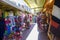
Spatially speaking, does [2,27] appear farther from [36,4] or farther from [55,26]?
[36,4]

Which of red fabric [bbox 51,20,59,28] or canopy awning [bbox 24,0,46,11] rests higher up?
canopy awning [bbox 24,0,46,11]

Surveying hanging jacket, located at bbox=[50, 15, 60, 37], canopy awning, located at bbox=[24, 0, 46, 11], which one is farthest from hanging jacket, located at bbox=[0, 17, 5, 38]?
canopy awning, located at bbox=[24, 0, 46, 11]

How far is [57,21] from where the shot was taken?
0.57 metres

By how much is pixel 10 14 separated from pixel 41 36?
524mm

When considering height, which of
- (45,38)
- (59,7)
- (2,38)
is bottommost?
(45,38)

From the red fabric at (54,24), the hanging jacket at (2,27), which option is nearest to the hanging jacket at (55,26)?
the red fabric at (54,24)

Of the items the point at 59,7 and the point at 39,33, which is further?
the point at 39,33

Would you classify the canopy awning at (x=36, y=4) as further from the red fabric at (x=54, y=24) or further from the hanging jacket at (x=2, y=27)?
the hanging jacket at (x=2, y=27)

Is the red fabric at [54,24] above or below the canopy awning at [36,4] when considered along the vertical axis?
below

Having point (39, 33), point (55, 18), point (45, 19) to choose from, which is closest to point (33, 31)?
point (39, 33)

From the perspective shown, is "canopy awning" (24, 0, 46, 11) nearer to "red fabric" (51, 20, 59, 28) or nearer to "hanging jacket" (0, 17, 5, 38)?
"red fabric" (51, 20, 59, 28)

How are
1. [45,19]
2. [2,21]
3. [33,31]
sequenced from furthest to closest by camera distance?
[33,31]
[45,19]
[2,21]

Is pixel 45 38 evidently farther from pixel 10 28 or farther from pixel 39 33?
pixel 10 28

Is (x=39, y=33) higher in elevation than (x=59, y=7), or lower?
lower
